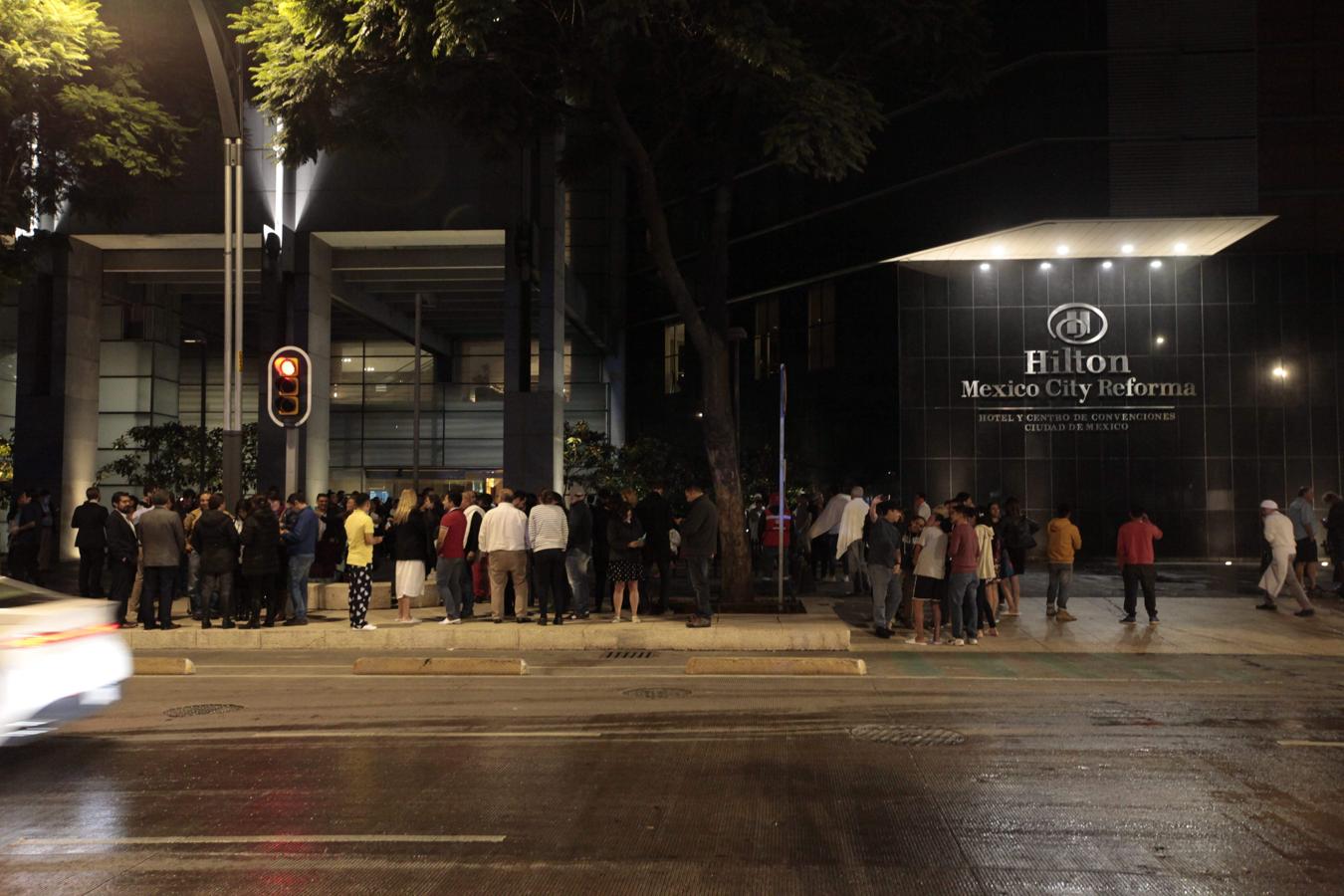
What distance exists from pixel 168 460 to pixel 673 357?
54.0ft

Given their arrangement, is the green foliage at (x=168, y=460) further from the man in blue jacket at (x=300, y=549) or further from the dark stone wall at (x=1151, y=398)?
the dark stone wall at (x=1151, y=398)

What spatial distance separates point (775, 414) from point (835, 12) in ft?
55.2

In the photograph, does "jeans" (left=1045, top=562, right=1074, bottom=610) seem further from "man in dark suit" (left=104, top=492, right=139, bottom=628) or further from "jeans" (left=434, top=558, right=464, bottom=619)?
"man in dark suit" (left=104, top=492, right=139, bottom=628)

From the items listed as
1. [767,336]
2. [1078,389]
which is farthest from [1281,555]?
[767,336]

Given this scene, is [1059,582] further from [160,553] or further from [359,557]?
[160,553]

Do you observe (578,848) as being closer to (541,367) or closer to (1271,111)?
(541,367)

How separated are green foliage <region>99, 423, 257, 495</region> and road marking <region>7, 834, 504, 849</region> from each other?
89.2ft

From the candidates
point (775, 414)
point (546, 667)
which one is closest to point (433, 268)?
point (775, 414)

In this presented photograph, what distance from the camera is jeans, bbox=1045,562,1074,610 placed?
15.9m

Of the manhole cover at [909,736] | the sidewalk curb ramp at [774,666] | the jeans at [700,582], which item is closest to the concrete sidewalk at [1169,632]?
the jeans at [700,582]

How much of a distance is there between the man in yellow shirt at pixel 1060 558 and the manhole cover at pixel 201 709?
1097 cm

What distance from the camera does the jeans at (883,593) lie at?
1404 centimetres

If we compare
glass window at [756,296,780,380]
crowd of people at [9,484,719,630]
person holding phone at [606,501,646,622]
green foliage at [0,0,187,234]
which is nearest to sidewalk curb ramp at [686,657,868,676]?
crowd of people at [9,484,719,630]

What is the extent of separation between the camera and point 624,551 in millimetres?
14844
